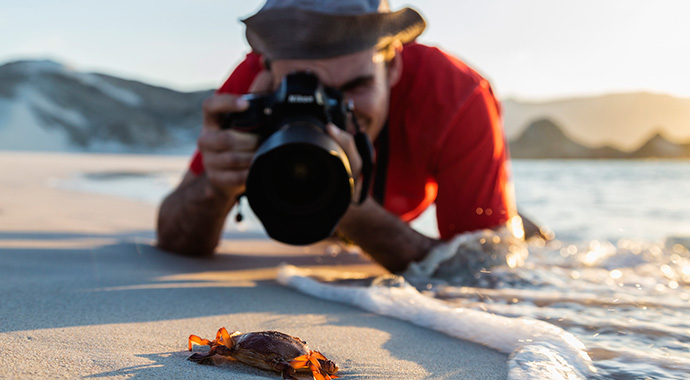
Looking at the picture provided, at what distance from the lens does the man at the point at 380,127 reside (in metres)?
1.80

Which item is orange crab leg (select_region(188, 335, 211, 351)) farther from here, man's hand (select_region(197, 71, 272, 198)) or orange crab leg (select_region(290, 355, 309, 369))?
man's hand (select_region(197, 71, 272, 198))

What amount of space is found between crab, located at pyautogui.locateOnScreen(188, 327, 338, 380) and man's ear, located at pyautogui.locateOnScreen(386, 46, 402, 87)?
1.24 m

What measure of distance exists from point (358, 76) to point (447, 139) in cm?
38

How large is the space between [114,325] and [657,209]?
507cm

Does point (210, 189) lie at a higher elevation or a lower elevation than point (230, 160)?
lower

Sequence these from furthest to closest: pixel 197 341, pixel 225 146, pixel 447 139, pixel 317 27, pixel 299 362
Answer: pixel 447 139
pixel 317 27
pixel 225 146
pixel 197 341
pixel 299 362

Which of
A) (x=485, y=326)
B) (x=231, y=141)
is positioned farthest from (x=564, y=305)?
(x=231, y=141)

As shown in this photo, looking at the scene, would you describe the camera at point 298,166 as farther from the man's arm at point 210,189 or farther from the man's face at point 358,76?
the man's face at point 358,76

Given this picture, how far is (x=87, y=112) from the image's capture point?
3981cm

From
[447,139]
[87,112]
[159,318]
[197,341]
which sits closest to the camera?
[197,341]

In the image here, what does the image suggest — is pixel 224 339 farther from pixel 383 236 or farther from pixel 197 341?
pixel 383 236

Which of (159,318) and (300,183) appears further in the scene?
(300,183)

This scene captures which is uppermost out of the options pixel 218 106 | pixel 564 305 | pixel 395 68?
pixel 395 68

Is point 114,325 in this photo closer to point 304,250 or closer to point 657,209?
point 304,250
